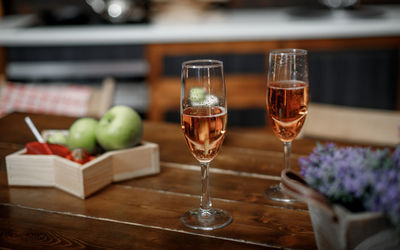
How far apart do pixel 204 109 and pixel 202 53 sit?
7.01 feet

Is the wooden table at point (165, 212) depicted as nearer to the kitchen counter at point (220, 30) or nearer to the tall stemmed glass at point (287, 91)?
the tall stemmed glass at point (287, 91)

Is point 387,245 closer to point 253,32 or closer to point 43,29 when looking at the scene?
point 253,32

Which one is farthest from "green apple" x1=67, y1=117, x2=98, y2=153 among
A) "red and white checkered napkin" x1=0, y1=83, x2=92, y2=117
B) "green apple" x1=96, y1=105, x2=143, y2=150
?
"red and white checkered napkin" x1=0, y1=83, x2=92, y2=117

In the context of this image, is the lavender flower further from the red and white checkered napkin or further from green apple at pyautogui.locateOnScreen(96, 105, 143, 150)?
the red and white checkered napkin

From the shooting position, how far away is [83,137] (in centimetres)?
107

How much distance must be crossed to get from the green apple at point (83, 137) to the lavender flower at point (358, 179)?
1.86 feet

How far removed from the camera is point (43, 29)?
3.02 m

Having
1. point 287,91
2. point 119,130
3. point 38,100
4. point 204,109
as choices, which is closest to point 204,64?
point 204,109

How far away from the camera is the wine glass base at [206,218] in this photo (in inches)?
32.9

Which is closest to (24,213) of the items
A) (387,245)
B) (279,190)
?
(279,190)

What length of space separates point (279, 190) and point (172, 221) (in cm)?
25

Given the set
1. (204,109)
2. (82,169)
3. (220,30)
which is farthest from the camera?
(220,30)

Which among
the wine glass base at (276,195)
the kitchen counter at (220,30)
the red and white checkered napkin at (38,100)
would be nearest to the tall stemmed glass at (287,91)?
the wine glass base at (276,195)

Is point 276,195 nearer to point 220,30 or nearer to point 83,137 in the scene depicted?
point 83,137
